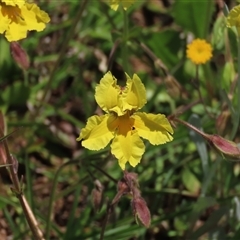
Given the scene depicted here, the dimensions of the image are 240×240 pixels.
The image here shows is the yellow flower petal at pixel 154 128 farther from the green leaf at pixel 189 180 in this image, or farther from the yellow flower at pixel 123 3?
the green leaf at pixel 189 180

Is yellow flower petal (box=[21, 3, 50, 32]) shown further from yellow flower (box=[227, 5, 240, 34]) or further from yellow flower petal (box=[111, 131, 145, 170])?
yellow flower (box=[227, 5, 240, 34])

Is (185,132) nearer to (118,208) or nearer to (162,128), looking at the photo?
(118,208)

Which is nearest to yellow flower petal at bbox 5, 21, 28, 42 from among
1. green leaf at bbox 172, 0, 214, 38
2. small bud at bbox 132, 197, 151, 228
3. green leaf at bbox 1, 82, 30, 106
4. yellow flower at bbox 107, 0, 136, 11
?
yellow flower at bbox 107, 0, 136, 11

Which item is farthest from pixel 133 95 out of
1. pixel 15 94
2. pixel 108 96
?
pixel 15 94

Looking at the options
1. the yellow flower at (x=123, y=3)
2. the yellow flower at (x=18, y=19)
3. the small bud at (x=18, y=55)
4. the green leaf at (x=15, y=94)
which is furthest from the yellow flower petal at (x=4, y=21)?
the green leaf at (x=15, y=94)

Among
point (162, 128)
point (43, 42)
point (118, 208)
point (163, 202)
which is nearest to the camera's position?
point (162, 128)

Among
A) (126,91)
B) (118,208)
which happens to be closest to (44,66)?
Result: (118,208)
